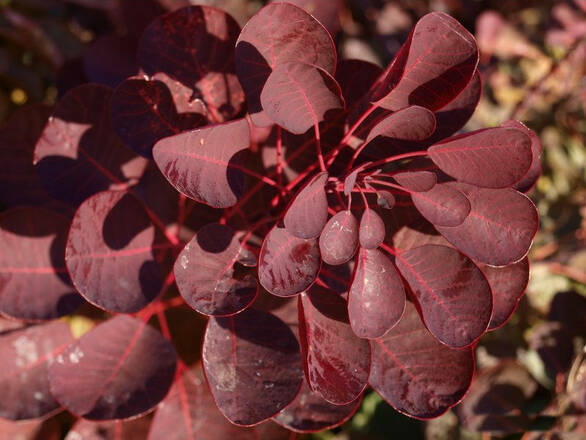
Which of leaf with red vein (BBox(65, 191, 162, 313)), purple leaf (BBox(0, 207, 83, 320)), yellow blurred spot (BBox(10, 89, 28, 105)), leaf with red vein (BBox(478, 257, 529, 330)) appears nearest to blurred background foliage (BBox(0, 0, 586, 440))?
yellow blurred spot (BBox(10, 89, 28, 105))

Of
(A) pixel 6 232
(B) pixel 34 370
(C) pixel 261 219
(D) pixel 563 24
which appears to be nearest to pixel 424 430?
(C) pixel 261 219

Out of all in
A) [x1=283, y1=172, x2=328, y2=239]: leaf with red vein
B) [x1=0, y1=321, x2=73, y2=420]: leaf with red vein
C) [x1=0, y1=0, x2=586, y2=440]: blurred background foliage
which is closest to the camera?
[x1=283, y1=172, x2=328, y2=239]: leaf with red vein

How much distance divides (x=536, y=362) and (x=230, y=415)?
96 centimetres

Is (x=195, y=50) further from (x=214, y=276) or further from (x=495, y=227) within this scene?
(x=495, y=227)

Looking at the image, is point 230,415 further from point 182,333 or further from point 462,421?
point 462,421

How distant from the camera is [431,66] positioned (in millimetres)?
599

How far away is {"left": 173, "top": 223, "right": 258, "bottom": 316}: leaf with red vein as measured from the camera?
0.61 meters

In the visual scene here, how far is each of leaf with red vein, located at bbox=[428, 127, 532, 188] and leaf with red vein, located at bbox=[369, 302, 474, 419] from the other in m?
0.21

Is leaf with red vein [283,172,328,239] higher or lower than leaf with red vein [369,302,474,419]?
higher

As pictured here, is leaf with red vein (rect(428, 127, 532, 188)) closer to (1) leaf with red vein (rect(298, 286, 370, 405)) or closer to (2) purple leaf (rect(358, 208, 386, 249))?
(2) purple leaf (rect(358, 208, 386, 249))

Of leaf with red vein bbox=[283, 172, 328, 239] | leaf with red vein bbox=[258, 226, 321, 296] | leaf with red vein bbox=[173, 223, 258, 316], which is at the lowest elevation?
leaf with red vein bbox=[173, 223, 258, 316]

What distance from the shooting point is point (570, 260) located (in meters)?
1.32

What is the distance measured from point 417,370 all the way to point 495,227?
21 centimetres

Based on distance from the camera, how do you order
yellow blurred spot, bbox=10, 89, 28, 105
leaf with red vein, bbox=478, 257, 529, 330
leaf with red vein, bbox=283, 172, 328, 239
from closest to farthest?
leaf with red vein, bbox=283, 172, 328, 239, leaf with red vein, bbox=478, 257, 529, 330, yellow blurred spot, bbox=10, 89, 28, 105
